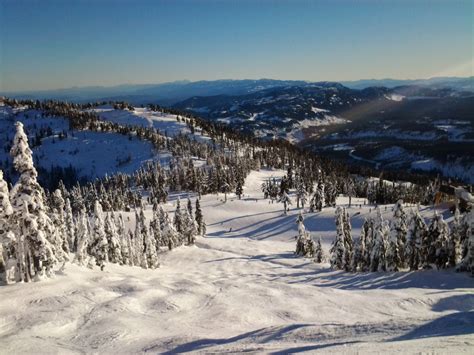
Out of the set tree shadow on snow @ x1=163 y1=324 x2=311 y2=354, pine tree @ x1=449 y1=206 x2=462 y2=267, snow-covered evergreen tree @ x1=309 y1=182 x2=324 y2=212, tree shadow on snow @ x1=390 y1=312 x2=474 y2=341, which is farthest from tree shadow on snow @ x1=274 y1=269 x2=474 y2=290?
snow-covered evergreen tree @ x1=309 y1=182 x2=324 y2=212

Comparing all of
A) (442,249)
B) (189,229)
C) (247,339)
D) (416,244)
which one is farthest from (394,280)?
(189,229)

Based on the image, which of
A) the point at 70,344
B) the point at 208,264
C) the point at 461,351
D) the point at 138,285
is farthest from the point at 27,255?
the point at 208,264

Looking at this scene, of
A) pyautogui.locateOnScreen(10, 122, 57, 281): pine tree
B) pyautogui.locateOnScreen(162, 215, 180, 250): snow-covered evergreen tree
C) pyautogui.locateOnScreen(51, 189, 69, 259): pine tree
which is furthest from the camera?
pyautogui.locateOnScreen(162, 215, 180, 250): snow-covered evergreen tree

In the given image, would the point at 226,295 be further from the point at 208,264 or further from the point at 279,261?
the point at 279,261

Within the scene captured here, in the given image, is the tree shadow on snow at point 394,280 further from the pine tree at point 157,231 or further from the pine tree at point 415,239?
the pine tree at point 157,231

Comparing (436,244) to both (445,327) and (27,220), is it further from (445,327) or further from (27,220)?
(27,220)

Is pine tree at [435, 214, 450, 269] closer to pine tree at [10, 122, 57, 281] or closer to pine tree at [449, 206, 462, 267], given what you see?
pine tree at [449, 206, 462, 267]

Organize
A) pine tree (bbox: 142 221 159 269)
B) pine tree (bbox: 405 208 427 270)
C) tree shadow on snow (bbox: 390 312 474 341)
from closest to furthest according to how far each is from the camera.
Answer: tree shadow on snow (bbox: 390 312 474 341), pine tree (bbox: 405 208 427 270), pine tree (bbox: 142 221 159 269)

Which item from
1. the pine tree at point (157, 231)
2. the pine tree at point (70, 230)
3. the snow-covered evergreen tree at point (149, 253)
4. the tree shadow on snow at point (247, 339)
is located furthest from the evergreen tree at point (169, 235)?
the tree shadow on snow at point (247, 339)

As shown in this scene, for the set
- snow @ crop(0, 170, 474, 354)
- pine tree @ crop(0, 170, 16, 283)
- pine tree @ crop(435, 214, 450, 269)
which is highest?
pine tree @ crop(0, 170, 16, 283)
